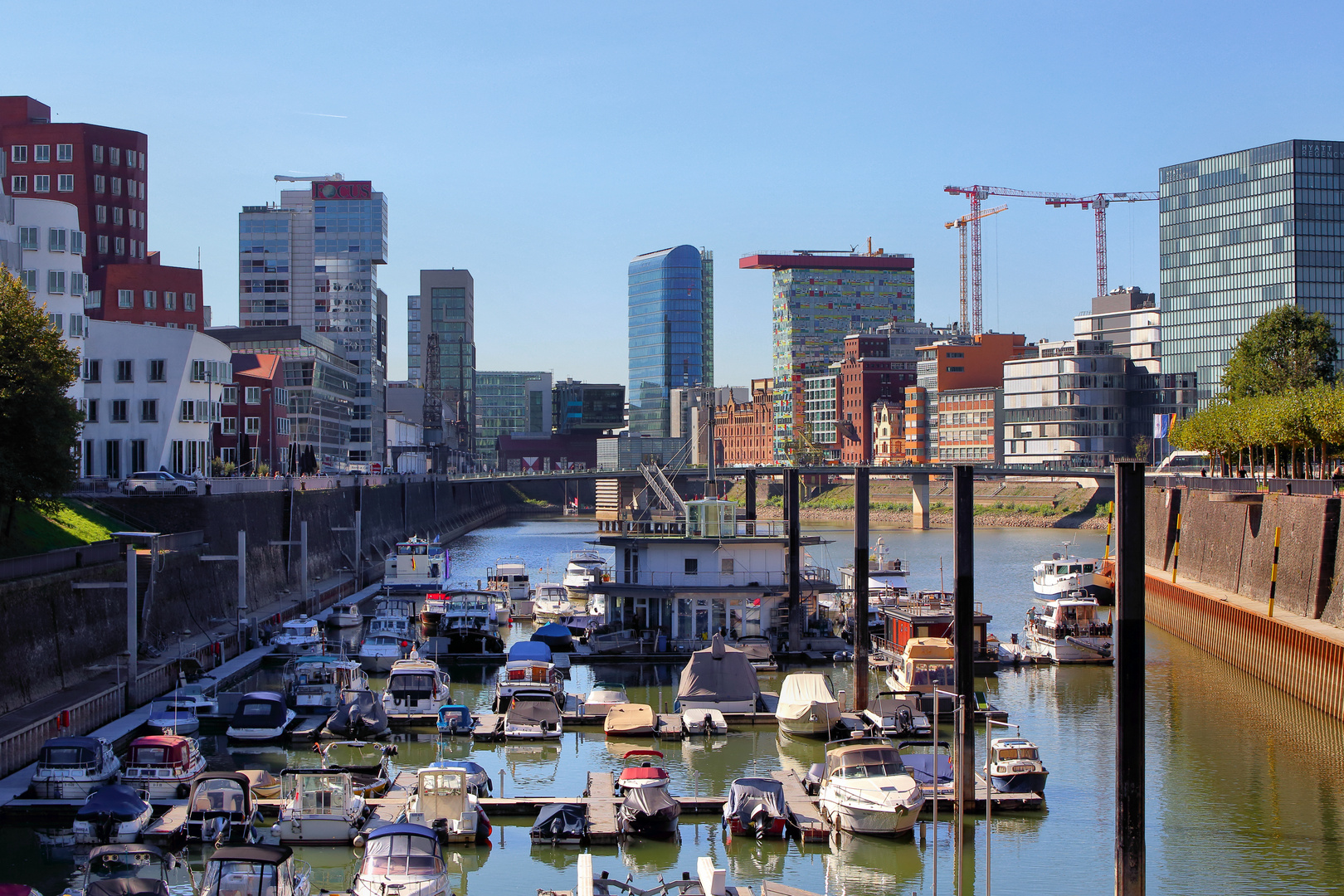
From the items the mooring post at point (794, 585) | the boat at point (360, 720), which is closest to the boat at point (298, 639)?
the boat at point (360, 720)

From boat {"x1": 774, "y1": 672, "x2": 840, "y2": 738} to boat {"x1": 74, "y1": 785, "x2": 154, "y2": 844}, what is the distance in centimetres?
1781

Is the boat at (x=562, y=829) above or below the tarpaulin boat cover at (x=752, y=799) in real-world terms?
below

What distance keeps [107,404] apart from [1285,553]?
61.0 metres

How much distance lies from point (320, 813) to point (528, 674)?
52.7 ft

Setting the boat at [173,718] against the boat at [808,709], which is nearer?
the boat at [173,718]

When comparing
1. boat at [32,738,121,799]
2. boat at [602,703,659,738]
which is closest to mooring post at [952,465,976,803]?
boat at [602,703,659,738]

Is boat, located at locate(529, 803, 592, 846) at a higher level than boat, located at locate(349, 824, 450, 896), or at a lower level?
lower

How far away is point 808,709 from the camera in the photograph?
128 ft

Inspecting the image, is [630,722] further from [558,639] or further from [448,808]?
[558,639]

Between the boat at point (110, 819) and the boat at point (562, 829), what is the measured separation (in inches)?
329

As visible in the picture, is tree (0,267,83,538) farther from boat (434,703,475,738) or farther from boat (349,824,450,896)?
boat (349,824,450,896)

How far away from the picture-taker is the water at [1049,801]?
91.8ft

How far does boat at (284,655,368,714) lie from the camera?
138 feet

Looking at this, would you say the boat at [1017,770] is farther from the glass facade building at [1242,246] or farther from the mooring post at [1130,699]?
the glass facade building at [1242,246]
